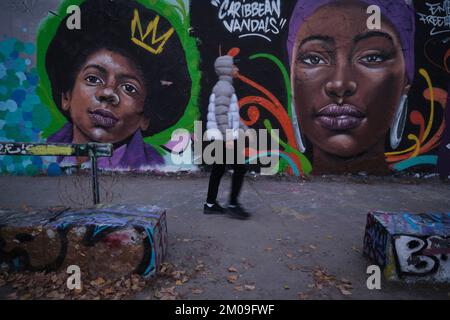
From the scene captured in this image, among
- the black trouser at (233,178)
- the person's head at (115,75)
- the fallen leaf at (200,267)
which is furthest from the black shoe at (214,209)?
the person's head at (115,75)

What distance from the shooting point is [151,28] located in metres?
6.16

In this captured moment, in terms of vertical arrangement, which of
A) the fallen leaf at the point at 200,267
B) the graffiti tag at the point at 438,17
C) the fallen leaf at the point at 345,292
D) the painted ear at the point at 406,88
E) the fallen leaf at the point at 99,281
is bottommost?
the fallen leaf at the point at 345,292

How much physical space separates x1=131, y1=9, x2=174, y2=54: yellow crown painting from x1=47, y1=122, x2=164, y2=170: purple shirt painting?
5.25ft

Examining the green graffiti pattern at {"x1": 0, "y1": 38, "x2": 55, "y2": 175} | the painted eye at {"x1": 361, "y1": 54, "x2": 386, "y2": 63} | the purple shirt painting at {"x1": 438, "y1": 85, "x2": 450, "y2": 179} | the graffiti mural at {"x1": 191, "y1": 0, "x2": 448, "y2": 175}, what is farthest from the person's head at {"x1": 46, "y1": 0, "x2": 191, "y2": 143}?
the purple shirt painting at {"x1": 438, "y1": 85, "x2": 450, "y2": 179}

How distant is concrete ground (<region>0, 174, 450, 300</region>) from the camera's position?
271 centimetres

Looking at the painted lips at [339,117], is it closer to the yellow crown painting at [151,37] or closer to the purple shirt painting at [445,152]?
the purple shirt painting at [445,152]

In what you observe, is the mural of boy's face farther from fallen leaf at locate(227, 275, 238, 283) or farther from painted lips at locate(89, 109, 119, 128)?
fallen leaf at locate(227, 275, 238, 283)

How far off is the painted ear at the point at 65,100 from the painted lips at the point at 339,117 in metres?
4.77

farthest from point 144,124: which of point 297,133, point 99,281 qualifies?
point 99,281

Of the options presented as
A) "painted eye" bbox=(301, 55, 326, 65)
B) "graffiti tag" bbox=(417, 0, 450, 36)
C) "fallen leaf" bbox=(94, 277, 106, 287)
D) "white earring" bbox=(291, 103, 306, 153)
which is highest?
"graffiti tag" bbox=(417, 0, 450, 36)

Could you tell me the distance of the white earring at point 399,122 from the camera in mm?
6324

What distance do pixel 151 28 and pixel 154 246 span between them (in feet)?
15.4

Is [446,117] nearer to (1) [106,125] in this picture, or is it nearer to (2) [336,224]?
(2) [336,224]

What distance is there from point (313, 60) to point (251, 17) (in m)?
1.40
